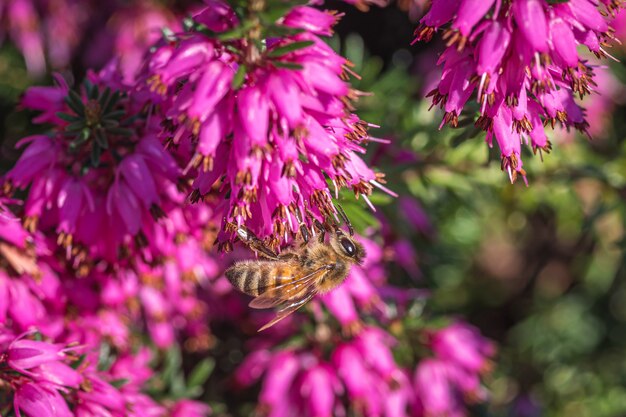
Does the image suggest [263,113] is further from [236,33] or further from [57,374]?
[57,374]

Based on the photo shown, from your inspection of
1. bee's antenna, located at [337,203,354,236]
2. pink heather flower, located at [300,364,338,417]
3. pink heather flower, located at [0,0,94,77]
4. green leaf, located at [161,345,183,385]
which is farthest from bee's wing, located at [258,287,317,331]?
pink heather flower, located at [0,0,94,77]

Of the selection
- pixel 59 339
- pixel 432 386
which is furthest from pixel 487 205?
pixel 59 339

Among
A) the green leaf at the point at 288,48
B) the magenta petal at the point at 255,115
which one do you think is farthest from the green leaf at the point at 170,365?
the green leaf at the point at 288,48

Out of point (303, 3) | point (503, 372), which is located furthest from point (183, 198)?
point (503, 372)

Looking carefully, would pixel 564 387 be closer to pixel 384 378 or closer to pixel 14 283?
pixel 384 378

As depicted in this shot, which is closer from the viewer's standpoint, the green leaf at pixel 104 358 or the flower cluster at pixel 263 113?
the flower cluster at pixel 263 113

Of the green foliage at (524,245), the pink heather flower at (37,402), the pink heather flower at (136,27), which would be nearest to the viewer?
the pink heather flower at (37,402)

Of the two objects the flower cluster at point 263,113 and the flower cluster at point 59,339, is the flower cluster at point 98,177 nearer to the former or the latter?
the flower cluster at point 59,339
